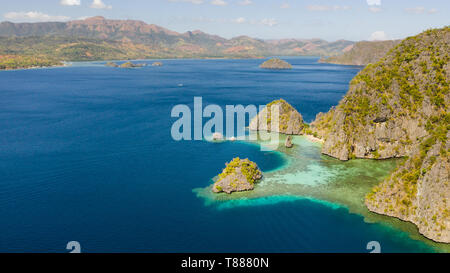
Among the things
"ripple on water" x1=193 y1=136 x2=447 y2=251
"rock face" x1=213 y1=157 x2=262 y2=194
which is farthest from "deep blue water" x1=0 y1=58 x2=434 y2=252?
"rock face" x1=213 y1=157 x2=262 y2=194

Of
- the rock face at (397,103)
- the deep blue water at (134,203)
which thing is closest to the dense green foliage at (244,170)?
the deep blue water at (134,203)

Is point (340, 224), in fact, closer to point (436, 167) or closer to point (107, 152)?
point (436, 167)

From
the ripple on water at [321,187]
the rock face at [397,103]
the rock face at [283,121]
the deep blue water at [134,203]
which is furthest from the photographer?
the rock face at [283,121]

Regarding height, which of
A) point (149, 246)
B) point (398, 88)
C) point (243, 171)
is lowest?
point (149, 246)

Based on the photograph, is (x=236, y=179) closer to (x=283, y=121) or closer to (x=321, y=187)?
(x=321, y=187)

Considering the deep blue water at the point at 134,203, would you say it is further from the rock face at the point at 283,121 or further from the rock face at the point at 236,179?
the rock face at the point at 283,121

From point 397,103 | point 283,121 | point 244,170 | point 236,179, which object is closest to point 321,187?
point 244,170

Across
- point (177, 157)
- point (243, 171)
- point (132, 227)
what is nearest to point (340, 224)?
point (243, 171)
